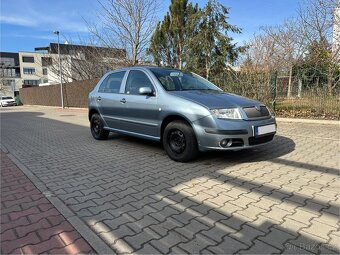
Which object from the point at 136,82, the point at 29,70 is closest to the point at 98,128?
the point at 136,82

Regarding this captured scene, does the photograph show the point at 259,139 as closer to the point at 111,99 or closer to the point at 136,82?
the point at 136,82

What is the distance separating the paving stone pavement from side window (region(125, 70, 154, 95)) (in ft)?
4.16

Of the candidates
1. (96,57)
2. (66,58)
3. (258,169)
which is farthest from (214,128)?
(66,58)

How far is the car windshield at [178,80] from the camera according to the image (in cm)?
541

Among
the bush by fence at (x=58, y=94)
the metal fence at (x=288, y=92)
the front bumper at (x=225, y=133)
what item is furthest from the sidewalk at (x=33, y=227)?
the bush by fence at (x=58, y=94)

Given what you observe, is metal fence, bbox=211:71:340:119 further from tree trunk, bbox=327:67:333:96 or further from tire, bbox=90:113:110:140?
tire, bbox=90:113:110:140

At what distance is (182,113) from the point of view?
4785 millimetres

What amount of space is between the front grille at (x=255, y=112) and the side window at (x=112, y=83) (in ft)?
9.71

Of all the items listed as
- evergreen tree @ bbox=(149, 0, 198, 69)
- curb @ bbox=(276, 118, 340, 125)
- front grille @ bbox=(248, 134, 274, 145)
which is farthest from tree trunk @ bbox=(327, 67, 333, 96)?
evergreen tree @ bbox=(149, 0, 198, 69)

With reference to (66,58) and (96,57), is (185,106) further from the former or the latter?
(66,58)

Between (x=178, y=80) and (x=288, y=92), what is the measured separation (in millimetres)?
5888

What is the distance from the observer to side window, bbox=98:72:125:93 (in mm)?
6445

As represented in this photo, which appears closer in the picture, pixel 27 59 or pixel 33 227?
pixel 33 227

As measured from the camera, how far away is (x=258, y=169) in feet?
15.0
